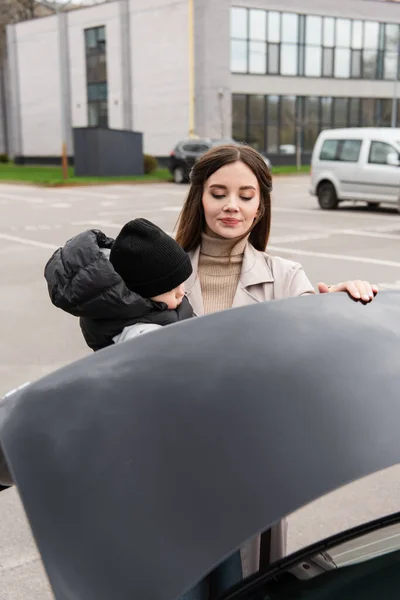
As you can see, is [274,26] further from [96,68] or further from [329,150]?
[329,150]

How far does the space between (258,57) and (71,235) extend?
2899cm

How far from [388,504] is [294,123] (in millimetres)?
40316

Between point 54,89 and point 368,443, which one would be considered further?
point 54,89

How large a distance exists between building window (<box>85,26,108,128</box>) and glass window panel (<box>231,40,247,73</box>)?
8.55 metres

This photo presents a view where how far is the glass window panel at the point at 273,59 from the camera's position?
132 ft

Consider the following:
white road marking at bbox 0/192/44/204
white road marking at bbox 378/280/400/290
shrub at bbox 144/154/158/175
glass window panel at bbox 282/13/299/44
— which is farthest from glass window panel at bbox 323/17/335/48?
white road marking at bbox 378/280/400/290

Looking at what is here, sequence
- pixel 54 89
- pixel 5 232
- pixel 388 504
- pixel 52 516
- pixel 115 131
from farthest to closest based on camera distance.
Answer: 1. pixel 54 89
2. pixel 115 131
3. pixel 5 232
4. pixel 388 504
5. pixel 52 516

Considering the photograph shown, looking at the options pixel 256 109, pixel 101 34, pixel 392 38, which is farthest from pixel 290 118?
pixel 101 34

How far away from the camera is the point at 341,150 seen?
17.7 m

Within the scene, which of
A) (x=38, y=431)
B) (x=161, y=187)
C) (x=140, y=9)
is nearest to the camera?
(x=38, y=431)

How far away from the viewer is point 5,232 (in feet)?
47.0

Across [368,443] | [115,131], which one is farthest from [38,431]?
[115,131]

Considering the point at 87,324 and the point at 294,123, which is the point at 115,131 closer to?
the point at 294,123

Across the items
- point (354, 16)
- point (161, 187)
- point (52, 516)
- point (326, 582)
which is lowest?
point (161, 187)
